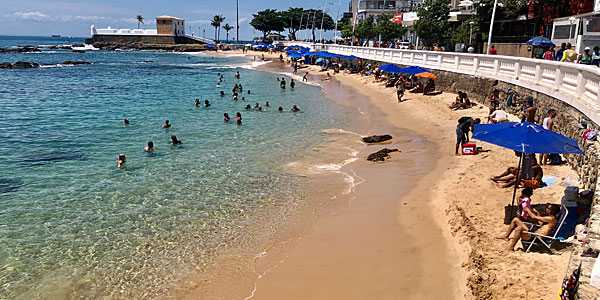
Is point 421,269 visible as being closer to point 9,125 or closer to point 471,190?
point 471,190

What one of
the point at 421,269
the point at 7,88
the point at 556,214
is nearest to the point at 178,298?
the point at 421,269

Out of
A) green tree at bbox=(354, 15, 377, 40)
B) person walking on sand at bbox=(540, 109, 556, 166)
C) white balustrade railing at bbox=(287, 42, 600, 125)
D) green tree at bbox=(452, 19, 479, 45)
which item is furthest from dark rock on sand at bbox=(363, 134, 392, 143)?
green tree at bbox=(354, 15, 377, 40)

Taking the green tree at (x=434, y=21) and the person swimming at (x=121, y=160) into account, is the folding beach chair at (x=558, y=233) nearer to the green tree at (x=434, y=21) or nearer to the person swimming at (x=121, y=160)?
the person swimming at (x=121, y=160)

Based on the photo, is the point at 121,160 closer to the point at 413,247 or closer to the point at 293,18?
the point at 413,247

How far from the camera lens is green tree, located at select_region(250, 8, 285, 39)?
445ft

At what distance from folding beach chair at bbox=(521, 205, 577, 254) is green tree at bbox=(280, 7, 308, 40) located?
132253 mm

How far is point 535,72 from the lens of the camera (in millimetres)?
15055

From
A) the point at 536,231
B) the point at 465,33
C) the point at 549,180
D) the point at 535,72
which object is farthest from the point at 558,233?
the point at 465,33

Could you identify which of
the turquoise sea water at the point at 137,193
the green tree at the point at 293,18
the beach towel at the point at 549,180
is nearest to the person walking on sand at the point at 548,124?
the beach towel at the point at 549,180

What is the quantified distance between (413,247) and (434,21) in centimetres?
3697

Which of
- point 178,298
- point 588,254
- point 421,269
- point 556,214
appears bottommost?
point 178,298

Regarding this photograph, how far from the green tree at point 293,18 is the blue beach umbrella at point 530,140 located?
429 ft

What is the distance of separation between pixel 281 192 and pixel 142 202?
360cm

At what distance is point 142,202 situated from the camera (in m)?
11.4
